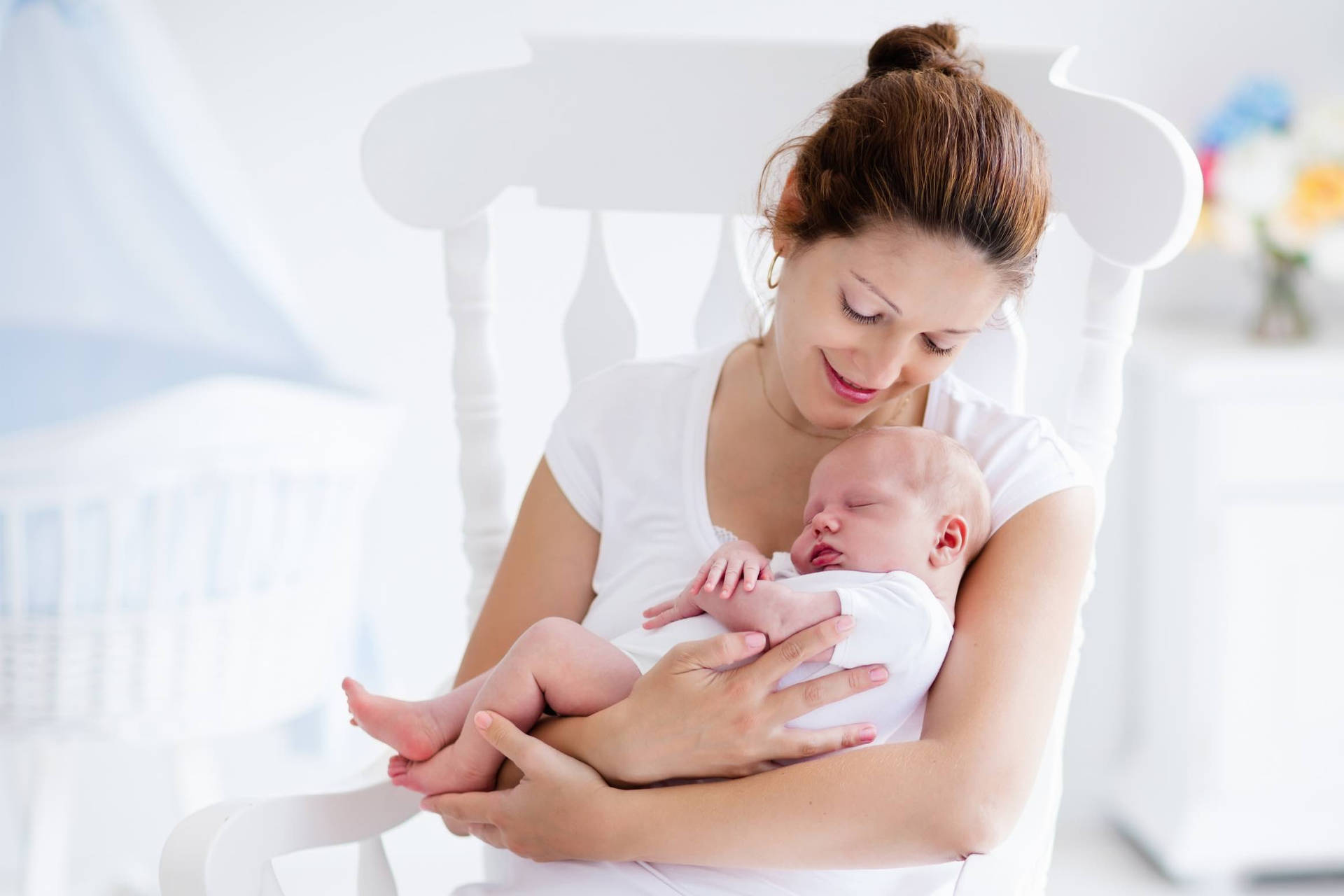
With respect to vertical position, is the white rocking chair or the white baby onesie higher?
the white rocking chair

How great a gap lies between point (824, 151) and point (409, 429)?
1580mm

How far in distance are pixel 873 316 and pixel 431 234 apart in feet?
5.10

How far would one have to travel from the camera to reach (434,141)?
1.37m

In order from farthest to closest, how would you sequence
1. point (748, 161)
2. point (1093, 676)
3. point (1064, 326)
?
point (1093, 676)
point (1064, 326)
point (748, 161)

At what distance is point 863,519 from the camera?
1126mm

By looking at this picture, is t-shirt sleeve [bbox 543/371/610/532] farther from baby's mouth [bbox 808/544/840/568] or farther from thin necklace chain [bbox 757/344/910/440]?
baby's mouth [bbox 808/544/840/568]

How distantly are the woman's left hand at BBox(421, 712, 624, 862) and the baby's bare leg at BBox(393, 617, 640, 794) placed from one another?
0.10ft

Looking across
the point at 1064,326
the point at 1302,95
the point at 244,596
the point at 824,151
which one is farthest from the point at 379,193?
the point at 1302,95

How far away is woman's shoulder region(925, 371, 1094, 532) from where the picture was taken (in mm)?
1153

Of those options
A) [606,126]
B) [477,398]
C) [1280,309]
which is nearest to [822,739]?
[477,398]

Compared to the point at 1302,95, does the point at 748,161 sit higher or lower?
lower

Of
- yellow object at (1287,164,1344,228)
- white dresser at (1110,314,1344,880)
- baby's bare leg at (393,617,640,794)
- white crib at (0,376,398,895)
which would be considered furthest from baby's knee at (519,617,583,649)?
yellow object at (1287,164,1344,228)

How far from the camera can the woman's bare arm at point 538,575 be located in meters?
1.27

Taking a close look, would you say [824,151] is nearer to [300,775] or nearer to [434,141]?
[434,141]
